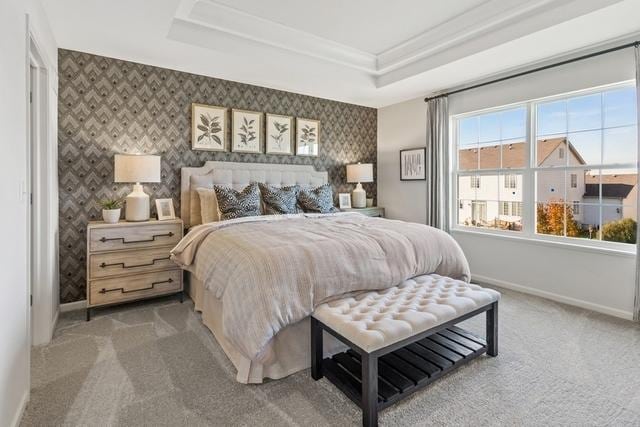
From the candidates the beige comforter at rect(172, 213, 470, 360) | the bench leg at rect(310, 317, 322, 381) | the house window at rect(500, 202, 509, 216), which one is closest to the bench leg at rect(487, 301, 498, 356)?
the beige comforter at rect(172, 213, 470, 360)

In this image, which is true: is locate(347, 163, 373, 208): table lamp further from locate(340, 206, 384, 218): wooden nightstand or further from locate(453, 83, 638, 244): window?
locate(453, 83, 638, 244): window

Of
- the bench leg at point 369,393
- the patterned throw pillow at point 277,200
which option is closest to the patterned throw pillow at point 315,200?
the patterned throw pillow at point 277,200

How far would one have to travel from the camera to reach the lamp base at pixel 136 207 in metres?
3.21

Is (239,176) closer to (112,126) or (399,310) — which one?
(112,126)

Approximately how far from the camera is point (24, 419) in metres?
1.68

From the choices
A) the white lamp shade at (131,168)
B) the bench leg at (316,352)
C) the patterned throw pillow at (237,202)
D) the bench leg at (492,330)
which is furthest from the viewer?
the patterned throw pillow at (237,202)

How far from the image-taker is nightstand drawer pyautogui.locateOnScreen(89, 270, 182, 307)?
297 cm

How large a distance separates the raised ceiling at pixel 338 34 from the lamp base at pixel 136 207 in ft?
4.61

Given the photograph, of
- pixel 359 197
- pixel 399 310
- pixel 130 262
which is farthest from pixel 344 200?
pixel 399 310

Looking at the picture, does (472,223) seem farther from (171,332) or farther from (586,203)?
(171,332)

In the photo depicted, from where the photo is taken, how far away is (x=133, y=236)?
3.09m

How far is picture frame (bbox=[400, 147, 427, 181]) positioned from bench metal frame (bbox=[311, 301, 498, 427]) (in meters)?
2.81

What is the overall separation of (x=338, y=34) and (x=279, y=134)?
1.47 metres

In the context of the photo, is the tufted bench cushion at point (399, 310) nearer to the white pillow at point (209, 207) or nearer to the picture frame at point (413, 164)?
the white pillow at point (209, 207)
